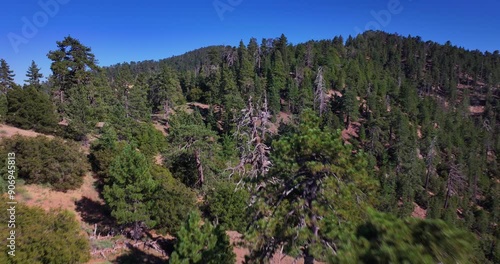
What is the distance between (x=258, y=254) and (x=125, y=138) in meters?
36.2

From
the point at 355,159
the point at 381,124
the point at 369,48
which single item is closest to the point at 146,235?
the point at 355,159

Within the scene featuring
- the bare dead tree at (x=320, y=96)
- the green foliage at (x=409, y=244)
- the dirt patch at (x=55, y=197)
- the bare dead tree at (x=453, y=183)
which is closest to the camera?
the green foliage at (x=409, y=244)

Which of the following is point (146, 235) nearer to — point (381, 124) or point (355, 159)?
point (355, 159)

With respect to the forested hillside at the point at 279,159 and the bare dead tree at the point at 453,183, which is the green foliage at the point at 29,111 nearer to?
the forested hillside at the point at 279,159

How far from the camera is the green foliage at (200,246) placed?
17.1 meters

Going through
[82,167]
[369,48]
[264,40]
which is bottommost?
[82,167]

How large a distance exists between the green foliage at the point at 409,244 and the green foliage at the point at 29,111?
4079 cm

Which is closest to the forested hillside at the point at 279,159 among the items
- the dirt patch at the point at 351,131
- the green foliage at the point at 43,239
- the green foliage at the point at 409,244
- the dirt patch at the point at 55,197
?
the green foliage at the point at 409,244

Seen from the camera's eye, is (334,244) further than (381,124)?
No

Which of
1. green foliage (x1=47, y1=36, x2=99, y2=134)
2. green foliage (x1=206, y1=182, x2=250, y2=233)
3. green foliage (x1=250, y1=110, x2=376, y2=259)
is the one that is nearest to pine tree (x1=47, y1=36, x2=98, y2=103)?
green foliage (x1=47, y1=36, x2=99, y2=134)

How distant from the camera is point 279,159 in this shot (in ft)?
38.8

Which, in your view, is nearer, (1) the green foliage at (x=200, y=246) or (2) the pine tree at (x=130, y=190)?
(1) the green foliage at (x=200, y=246)

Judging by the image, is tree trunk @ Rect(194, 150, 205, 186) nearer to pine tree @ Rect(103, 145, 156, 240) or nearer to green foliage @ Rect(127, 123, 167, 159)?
green foliage @ Rect(127, 123, 167, 159)

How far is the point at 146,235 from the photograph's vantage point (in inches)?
1089
